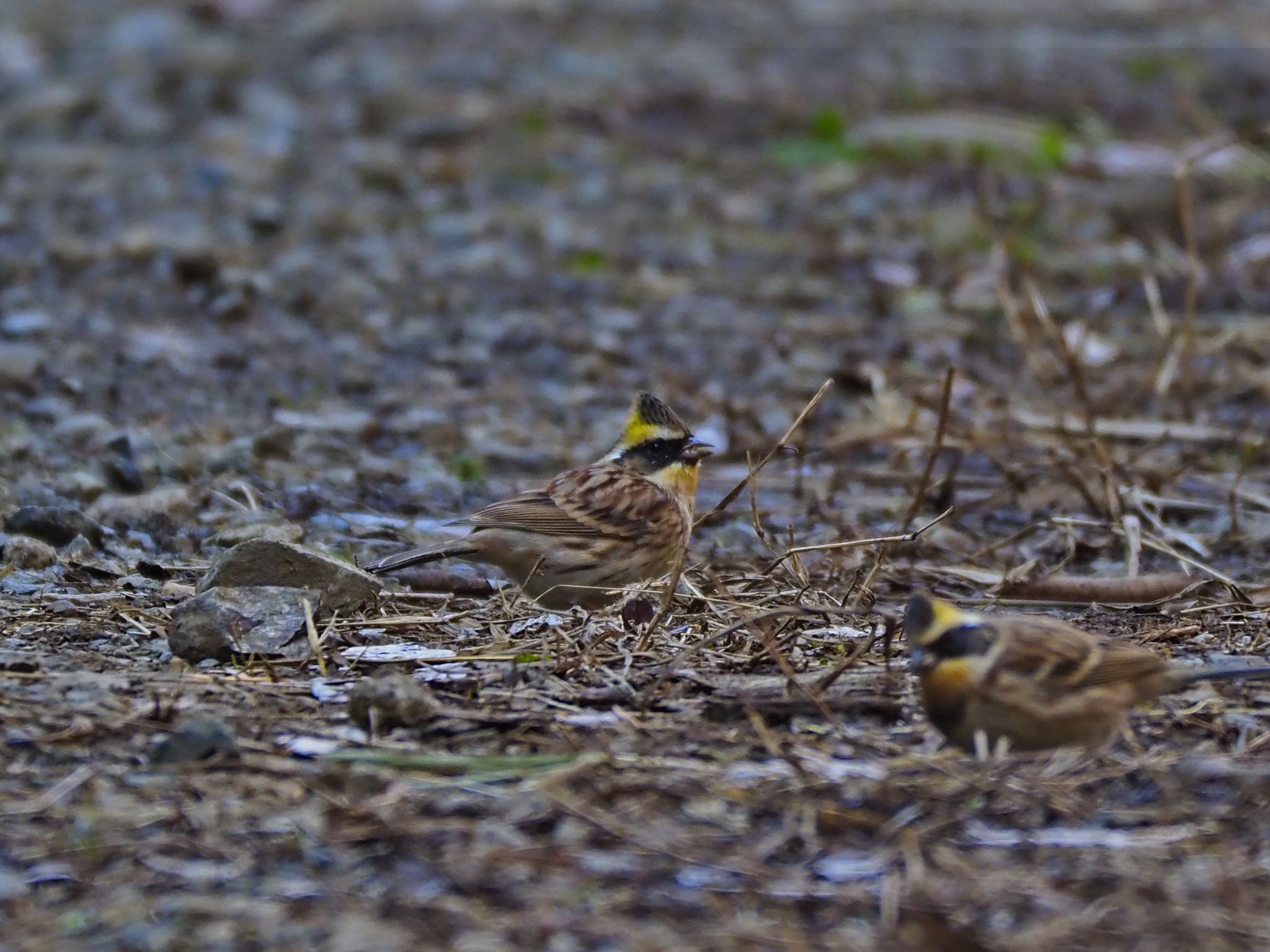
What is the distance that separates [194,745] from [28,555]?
1996mm

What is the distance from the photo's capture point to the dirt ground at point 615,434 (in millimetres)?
3641

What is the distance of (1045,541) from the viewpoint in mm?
6855

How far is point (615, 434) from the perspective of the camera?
864 cm

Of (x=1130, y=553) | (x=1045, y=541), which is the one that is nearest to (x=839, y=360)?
(x=1045, y=541)

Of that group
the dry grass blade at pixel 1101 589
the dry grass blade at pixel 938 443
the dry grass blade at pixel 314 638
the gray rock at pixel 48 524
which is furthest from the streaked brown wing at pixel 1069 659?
the gray rock at pixel 48 524

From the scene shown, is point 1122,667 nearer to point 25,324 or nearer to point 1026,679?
point 1026,679

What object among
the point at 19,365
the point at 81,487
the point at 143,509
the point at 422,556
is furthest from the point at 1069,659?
the point at 19,365

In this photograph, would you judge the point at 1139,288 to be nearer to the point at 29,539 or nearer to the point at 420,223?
the point at 420,223

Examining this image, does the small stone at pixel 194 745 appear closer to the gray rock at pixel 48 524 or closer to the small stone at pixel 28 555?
the small stone at pixel 28 555

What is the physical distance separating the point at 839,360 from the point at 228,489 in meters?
3.71

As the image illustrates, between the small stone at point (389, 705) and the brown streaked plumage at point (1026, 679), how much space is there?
1171 mm

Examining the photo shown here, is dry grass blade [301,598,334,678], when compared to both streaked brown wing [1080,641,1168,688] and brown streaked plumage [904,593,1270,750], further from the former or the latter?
streaked brown wing [1080,641,1168,688]

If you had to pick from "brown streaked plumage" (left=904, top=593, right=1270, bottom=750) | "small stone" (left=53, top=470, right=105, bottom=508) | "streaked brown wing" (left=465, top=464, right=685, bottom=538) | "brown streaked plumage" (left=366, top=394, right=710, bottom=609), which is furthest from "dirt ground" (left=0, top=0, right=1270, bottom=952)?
"streaked brown wing" (left=465, top=464, right=685, bottom=538)

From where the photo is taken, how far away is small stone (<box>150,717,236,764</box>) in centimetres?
410
